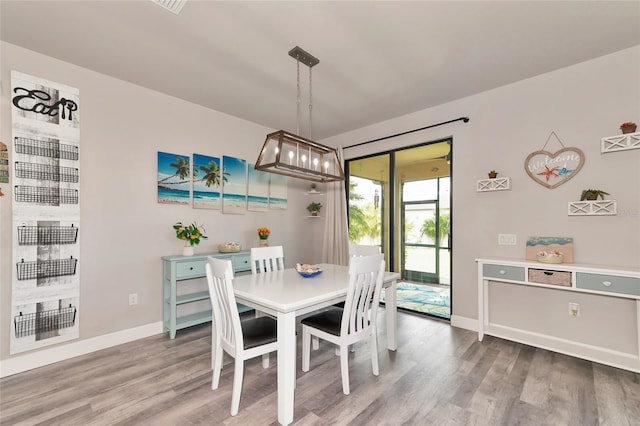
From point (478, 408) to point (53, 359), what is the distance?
3.55 meters

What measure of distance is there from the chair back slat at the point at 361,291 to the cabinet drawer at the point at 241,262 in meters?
1.92

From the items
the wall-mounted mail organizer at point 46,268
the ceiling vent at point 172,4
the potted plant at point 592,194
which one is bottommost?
the wall-mounted mail organizer at point 46,268

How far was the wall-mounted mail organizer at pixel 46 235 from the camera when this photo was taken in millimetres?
2369

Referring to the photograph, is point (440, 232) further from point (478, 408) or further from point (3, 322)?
point (3, 322)

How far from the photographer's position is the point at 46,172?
249cm

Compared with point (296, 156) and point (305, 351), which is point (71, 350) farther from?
point (296, 156)

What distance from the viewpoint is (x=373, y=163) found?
4.47 m

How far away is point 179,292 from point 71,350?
3.40 feet

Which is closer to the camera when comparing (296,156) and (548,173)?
(296,156)

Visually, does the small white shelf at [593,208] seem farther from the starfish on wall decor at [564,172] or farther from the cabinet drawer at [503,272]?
the cabinet drawer at [503,272]

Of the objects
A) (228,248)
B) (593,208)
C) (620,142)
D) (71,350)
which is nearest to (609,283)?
(593,208)

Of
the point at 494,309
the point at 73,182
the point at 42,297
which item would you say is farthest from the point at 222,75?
the point at 494,309

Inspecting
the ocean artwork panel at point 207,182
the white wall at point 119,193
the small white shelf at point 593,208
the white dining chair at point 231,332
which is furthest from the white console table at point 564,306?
the white wall at point 119,193

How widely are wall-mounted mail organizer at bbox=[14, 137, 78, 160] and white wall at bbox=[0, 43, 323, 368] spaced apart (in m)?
0.07
